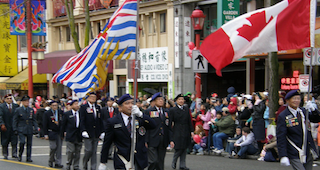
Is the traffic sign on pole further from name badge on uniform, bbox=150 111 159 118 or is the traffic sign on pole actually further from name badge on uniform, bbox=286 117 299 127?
name badge on uniform, bbox=286 117 299 127

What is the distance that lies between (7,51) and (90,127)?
71.6 ft

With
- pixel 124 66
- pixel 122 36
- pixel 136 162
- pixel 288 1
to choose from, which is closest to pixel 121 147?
pixel 136 162

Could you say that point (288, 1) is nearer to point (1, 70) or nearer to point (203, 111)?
point (203, 111)

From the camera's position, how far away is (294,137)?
7.13 m

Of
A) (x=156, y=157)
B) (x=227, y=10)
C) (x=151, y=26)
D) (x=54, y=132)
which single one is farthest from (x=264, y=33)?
(x=151, y=26)

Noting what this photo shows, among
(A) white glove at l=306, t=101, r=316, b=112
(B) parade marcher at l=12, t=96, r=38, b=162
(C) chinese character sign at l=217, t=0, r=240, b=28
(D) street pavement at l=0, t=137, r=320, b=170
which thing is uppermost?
(C) chinese character sign at l=217, t=0, r=240, b=28

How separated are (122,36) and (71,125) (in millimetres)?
3646

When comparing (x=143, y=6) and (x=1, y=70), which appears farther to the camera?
(x=1, y=70)

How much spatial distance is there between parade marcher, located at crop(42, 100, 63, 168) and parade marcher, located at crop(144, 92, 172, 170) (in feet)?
10.6

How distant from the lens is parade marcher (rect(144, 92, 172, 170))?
9.89 meters

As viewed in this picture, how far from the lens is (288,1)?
26.8ft

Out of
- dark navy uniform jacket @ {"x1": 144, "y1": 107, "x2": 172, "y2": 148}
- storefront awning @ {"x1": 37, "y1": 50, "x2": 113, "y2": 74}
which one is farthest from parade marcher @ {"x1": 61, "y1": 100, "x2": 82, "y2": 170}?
storefront awning @ {"x1": 37, "y1": 50, "x2": 113, "y2": 74}

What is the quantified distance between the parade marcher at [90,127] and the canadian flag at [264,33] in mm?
3673

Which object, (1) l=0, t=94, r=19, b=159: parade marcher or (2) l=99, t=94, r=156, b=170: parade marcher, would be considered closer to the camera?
(2) l=99, t=94, r=156, b=170: parade marcher
